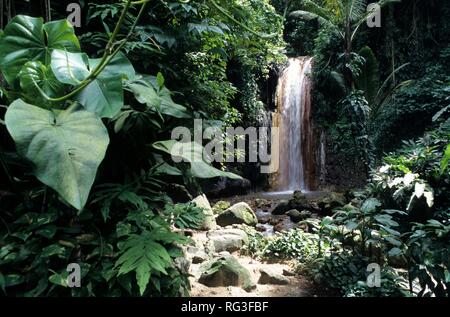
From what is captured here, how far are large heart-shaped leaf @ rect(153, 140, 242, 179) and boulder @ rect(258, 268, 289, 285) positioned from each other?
81.8 inches

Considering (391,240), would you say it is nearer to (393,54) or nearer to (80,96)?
(80,96)

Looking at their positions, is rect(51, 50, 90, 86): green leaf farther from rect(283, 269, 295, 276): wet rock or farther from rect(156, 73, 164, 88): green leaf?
rect(283, 269, 295, 276): wet rock

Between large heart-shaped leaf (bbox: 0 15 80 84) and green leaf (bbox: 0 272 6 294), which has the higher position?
large heart-shaped leaf (bbox: 0 15 80 84)

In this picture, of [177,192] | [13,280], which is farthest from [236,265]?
[13,280]

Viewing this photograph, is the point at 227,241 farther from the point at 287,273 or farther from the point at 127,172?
the point at 127,172

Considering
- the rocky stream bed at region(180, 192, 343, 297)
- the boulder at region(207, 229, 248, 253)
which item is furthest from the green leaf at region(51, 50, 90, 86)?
the boulder at region(207, 229, 248, 253)

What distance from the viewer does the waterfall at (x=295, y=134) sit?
36.2ft

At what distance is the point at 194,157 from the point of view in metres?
1.67

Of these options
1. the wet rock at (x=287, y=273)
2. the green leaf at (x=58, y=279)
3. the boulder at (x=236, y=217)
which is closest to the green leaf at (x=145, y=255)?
the green leaf at (x=58, y=279)

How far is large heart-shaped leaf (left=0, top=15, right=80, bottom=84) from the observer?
187cm

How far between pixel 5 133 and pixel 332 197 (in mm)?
6981

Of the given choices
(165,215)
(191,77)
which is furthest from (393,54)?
(165,215)

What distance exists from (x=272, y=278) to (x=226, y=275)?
512 millimetres

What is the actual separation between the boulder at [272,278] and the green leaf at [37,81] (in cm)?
249
